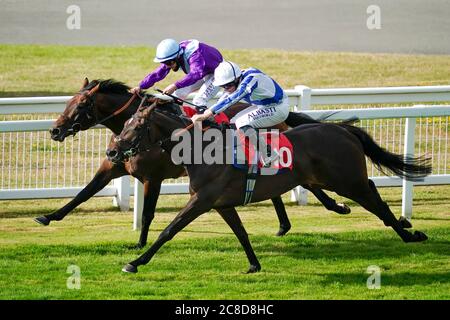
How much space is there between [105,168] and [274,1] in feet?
35.4

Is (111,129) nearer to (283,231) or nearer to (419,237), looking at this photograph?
(283,231)

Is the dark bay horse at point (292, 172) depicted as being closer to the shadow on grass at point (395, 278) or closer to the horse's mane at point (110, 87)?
the shadow on grass at point (395, 278)

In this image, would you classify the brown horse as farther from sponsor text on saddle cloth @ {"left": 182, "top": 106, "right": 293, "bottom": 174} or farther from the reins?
sponsor text on saddle cloth @ {"left": 182, "top": 106, "right": 293, "bottom": 174}

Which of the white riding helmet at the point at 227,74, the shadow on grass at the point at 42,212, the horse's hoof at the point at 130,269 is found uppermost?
the white riding helmet at the point at 227,74

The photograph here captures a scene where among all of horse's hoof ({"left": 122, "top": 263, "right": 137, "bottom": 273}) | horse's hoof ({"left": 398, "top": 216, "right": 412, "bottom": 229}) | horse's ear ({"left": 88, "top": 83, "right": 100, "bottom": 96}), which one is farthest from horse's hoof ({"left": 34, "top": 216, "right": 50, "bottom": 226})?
horse's hoof ({"left": 398, "top": 216, "right": 412, "bottom": 229})

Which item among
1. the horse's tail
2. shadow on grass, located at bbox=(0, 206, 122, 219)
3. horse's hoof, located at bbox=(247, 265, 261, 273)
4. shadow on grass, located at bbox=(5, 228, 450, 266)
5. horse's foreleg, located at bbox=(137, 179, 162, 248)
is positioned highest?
the horse's tail

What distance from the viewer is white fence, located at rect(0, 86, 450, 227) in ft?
39.1

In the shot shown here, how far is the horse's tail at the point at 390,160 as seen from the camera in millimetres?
10727

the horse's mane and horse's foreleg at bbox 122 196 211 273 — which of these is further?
the horse's mane

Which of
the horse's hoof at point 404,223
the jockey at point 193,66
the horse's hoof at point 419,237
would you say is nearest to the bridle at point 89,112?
the jockey at point 193,66

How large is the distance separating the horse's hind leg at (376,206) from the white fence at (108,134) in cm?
140

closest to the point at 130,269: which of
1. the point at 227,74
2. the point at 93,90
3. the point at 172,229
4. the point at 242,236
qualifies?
the point at 172,229
